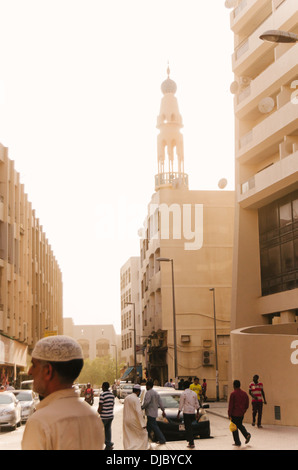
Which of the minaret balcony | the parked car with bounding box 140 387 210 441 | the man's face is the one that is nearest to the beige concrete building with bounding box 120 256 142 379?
the minaret balcony

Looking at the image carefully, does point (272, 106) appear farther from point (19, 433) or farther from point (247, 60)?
point (19, 433)

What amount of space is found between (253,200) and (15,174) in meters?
22.6

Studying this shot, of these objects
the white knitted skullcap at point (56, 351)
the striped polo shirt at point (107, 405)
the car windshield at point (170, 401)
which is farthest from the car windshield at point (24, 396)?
the white knitted skullcap at point (56, 351)

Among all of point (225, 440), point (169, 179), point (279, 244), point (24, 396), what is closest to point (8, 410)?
point (24, 396)

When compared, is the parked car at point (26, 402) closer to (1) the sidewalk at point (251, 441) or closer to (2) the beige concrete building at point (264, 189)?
(1) the sidewalk at point (251, 441)

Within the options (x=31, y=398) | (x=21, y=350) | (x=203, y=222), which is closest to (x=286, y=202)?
(x=31, y=398)

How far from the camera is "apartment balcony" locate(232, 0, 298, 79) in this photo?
103ft

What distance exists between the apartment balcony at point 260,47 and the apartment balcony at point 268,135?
3.77 meters

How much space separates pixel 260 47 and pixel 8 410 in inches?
869

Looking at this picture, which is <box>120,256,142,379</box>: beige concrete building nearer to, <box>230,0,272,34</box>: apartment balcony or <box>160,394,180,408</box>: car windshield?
<box>230,0,272,34</box>: apartment balcony

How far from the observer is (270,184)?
32.8m

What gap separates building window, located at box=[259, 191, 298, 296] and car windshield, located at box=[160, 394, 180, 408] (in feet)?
48.8

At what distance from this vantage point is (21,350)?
2168 inches

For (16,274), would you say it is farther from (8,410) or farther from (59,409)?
(59,409)
